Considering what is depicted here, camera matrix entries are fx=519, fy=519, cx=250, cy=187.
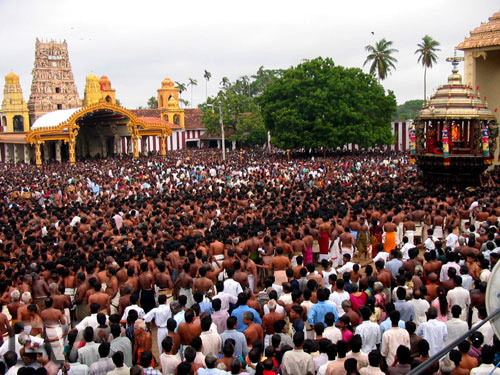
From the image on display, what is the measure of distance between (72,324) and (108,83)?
171ft

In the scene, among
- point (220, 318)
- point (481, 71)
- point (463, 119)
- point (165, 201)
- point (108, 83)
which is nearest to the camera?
point (220, 318)

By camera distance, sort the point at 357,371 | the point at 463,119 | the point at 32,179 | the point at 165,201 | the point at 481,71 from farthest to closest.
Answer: the point at 481,71, the point at 32,179, the point at 463,119, the point at 165,201, the point at 357,371

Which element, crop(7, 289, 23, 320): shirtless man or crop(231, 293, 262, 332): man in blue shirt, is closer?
crop(231, 293, 262, 332): man in blue shirt

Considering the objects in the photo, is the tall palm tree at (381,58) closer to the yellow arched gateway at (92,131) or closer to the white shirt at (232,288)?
the yellow arched gateway at (92,131)

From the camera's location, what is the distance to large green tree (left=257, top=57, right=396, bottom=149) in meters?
36.0

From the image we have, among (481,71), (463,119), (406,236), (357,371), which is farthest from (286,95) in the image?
(357,371)

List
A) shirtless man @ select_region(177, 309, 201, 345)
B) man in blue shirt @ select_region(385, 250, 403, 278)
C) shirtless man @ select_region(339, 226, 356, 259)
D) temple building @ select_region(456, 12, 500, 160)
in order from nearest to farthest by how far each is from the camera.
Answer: shirtless man @ select_region(177, 309, 201, 345) < man in blue shirt @ select_region(385, 250, 403, 278) < shirtless man @ select_region(339, 226, 356, 259) < temple building @ select_region(456, 12, 500, 160)

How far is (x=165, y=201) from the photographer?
16.1 m

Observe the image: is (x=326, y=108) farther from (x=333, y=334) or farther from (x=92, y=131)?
(x=333, y=334)

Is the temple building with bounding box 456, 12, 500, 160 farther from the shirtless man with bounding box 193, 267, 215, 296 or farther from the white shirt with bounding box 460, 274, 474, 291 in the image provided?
the shirtless man with bounding box 193, 267, 215, 296

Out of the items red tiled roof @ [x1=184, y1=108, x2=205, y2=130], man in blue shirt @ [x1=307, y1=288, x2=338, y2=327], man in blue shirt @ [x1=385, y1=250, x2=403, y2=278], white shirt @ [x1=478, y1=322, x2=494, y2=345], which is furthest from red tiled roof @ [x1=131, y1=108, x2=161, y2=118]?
white shirt @ [x1=478, y1=322, x2=494, y2=345]

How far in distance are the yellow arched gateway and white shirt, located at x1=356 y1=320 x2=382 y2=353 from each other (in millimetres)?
33535

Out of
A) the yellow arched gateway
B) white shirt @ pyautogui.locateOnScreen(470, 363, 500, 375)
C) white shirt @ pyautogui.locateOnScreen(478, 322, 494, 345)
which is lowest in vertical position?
white shirt @ pyautogui.locateOnScreen(478, 322, 494, 345)

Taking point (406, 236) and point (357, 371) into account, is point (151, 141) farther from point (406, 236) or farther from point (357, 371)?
point (357, 371)
